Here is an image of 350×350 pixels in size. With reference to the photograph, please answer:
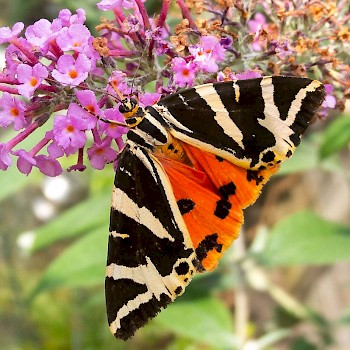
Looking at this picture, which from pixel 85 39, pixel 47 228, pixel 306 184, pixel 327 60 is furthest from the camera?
pixel 306 184

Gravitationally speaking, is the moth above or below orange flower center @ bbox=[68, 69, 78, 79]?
below

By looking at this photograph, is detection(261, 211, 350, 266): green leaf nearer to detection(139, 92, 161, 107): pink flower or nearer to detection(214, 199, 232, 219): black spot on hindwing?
detection(214, 199, 232, 219): black spot on hindwing

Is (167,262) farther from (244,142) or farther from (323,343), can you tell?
(323,343)

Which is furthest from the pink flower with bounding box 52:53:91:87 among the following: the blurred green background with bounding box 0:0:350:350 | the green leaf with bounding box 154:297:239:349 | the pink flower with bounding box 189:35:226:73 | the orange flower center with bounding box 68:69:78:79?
the green leaf with bounding box 154:297:239:349

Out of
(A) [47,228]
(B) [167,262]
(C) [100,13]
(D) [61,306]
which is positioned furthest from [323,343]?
(D) [61,306]

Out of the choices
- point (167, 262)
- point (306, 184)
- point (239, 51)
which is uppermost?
point (239, 51)

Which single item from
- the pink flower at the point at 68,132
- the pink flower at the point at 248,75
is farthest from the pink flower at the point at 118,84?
the pink flower at the point at 248,75
